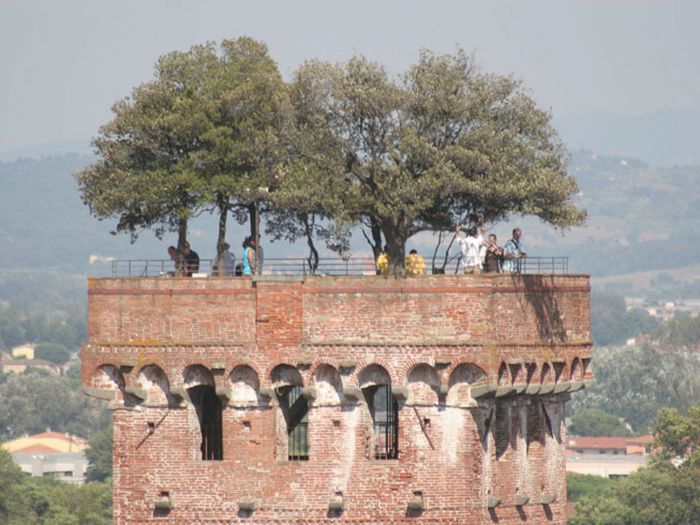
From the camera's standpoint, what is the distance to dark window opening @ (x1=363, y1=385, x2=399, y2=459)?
45.0 metres

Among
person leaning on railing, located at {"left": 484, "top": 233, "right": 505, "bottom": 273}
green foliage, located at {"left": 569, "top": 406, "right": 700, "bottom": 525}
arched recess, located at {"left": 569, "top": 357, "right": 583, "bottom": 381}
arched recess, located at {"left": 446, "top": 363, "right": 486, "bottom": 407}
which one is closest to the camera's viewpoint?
arched recess, located at {"left": 446, "top": 363, "right": 486, "bottom": 407}

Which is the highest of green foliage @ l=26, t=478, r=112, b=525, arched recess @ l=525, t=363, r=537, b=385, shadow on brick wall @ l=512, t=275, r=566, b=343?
shadow on brick wall @ l=512, t=275, r=566, b=343

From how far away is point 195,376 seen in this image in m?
45.3

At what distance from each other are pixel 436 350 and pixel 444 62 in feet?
19.5

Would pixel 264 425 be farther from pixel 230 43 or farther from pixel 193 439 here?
pixel 230 43

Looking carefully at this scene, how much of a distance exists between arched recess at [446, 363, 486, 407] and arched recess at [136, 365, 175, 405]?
5467mm

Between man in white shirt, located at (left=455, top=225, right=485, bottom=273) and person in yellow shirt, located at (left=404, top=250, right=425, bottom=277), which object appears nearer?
person in yellow shirt, located at (left=404, top=250, right=425, bottom=277)

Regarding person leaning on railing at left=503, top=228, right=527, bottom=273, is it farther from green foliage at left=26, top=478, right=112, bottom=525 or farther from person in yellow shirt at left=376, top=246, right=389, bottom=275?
green foliage at left=26, top=478, right=112, bottom=525

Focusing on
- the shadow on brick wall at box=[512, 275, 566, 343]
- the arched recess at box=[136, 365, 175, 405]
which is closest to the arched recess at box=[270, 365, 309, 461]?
the arched recess at box=[136, 365, 175, 405]

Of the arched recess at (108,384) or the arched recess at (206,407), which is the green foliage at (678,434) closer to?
the arched recess at (206,407)

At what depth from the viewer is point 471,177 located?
46.2 metres

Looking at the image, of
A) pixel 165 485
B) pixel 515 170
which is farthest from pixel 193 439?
pixel 515 170

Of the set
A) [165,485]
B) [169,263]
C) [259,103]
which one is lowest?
[165,485]

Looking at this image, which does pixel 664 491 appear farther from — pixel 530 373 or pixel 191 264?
pixel 530 373
